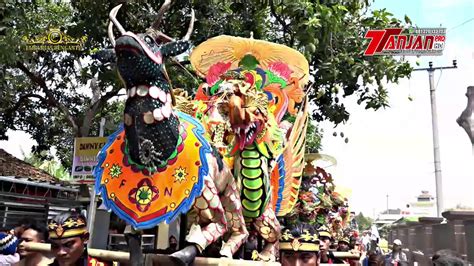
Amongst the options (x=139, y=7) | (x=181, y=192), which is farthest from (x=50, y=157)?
(x=181, y=192)

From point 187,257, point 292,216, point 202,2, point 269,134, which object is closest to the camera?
point 187,257

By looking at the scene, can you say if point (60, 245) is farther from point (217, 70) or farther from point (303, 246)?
point (217, 70)

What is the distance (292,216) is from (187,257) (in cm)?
354

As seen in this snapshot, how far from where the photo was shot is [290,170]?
18.8 ft

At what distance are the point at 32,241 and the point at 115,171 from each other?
2.58ft

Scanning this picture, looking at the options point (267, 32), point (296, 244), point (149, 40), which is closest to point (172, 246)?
point (296, 244)

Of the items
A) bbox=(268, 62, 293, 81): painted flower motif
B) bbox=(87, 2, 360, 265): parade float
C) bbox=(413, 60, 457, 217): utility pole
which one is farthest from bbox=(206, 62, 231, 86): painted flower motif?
bbox=(413, 60, 457, 217): utility pole

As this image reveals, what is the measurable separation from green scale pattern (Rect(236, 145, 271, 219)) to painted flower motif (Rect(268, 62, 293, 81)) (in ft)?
4.00

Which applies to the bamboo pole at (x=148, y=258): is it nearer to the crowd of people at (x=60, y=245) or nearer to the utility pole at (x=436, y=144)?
the crowd of people at (x=60, y=245)

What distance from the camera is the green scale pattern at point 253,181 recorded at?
4.36 m

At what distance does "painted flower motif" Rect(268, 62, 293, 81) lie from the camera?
527cm

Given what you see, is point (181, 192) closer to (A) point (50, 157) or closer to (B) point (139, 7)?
(B) point (139, 7)

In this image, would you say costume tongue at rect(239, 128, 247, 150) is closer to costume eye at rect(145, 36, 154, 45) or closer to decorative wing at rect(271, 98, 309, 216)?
decorative wing at rect(271, 98, 309, 216)

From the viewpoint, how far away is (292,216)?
6359 millimetres
